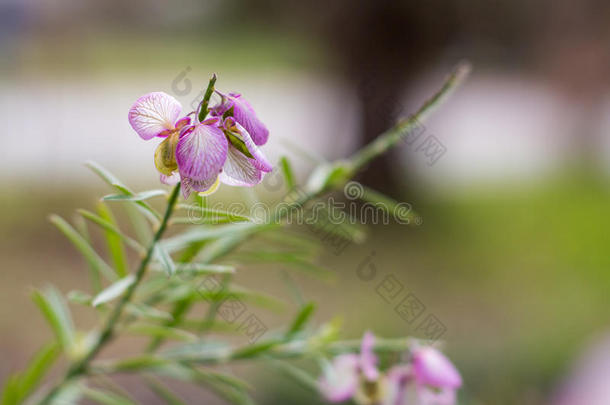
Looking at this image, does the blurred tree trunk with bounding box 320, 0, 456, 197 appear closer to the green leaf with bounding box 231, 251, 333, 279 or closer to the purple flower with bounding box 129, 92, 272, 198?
the green leaf with bounding box 231, 251, 333, 279

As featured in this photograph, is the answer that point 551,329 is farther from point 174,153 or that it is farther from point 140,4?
point 140,4

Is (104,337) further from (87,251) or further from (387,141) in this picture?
(387,141)

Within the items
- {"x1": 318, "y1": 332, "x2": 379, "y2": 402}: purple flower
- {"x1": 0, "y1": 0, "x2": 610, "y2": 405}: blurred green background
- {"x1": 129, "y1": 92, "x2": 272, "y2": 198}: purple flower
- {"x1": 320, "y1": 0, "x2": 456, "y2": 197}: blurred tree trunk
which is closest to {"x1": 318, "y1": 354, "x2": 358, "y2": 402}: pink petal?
{"x1": 318, "y1": 332, "x2": 379, "y2": 402}: purple flower

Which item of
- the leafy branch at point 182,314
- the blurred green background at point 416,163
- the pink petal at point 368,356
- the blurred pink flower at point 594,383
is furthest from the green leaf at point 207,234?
the blurred green background at point 416,163

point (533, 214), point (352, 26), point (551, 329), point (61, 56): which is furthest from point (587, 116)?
point (61, 56)

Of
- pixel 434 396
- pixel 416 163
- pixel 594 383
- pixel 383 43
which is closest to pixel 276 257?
pixel 434 396

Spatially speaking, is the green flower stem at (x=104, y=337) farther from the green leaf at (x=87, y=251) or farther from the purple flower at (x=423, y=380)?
the purple flower at (x=423, y=380)
